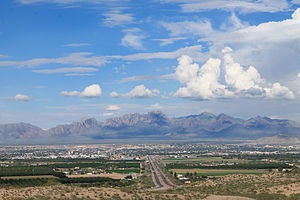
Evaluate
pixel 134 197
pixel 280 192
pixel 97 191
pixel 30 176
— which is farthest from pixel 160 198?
pixel 30 176

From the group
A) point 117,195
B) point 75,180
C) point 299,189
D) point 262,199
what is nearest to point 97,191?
point 117,195

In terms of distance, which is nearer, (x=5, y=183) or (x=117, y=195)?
(x=117, y=195)

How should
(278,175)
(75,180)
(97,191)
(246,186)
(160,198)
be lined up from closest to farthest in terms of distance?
(160,198), (97,191), (246,186), (278,175), (75,180)

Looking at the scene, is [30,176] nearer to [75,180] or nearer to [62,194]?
[75,180]

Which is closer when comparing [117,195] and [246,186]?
[117,195]

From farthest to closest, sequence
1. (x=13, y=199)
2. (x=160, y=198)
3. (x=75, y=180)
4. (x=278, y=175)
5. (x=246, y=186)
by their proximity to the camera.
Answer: (x=75, y=180)
(x=278, y=175)
(x=246, y=186)
(x=160, y=198)
(x=13, y=199)

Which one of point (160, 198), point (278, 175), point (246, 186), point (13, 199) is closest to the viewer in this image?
point (13, 199)

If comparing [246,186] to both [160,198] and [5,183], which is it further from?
[5,183]

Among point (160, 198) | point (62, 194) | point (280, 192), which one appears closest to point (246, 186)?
point (280, 192)

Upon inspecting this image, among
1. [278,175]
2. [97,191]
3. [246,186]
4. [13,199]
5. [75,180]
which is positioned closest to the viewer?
[13,199]
